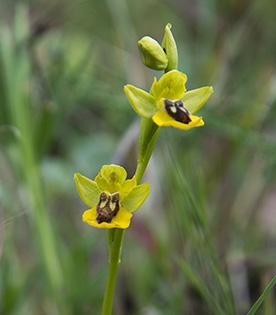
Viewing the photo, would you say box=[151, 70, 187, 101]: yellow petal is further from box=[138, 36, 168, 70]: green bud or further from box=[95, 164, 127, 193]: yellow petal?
box=[95, 164, 127, 193]: yellow petal

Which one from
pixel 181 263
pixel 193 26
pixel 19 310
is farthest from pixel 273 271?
pixel 193 26

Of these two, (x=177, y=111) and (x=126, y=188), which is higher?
(x=177, y=111)

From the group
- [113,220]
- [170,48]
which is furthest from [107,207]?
[170,48]

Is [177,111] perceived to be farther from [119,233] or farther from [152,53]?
[119,233]

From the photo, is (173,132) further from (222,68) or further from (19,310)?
(19,310)

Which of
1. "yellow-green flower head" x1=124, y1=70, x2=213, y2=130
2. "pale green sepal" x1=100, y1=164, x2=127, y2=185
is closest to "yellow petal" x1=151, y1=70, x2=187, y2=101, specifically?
"yellow-green flower head" x1=124, y1=70, x2=213, y2=130
